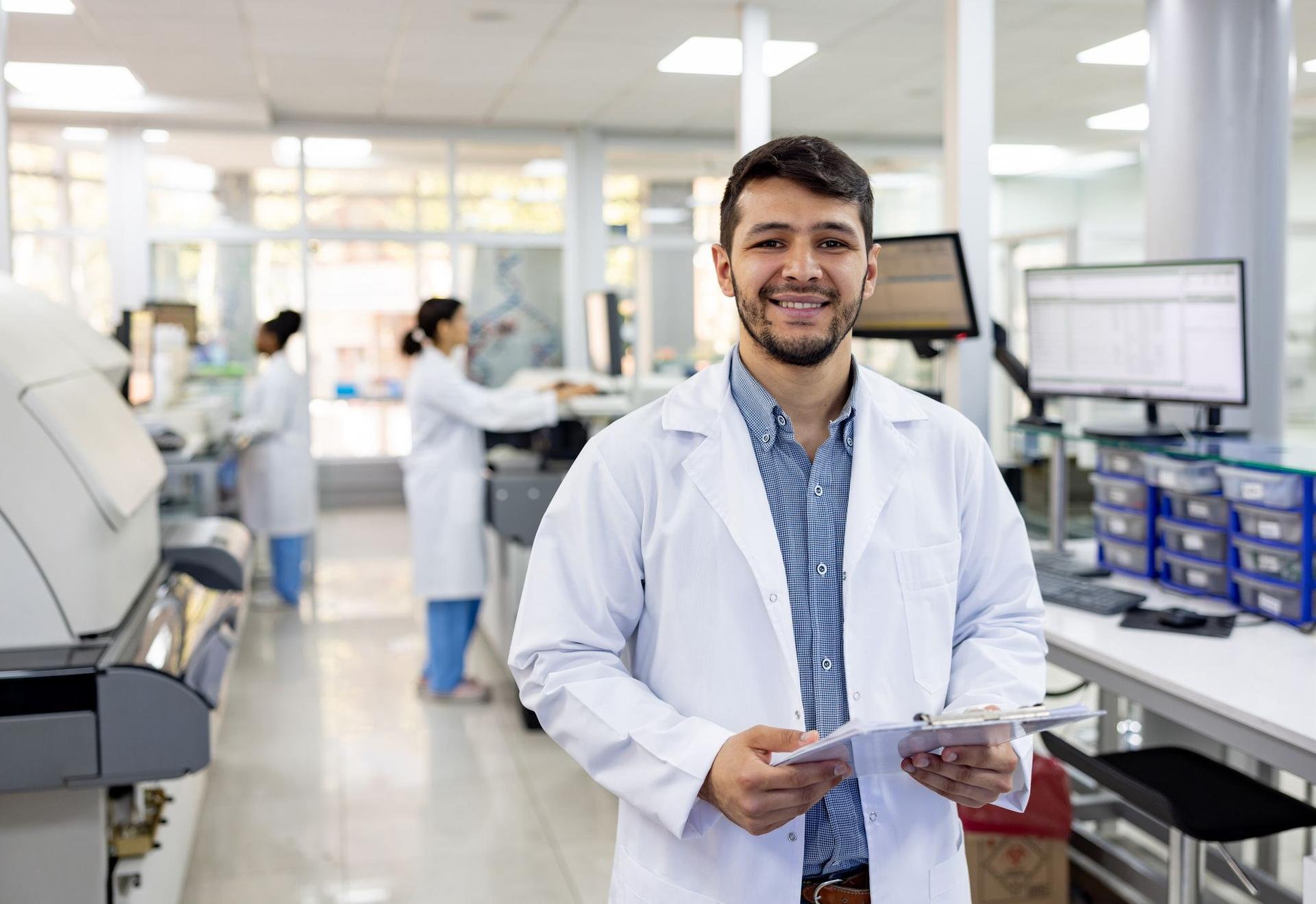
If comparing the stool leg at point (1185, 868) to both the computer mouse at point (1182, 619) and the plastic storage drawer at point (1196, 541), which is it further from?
the plastic storage drawer at point (1196, 541)

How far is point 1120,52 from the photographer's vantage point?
19.7 feet

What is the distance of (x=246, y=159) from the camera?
832 cm

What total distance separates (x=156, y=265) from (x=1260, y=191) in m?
7.01

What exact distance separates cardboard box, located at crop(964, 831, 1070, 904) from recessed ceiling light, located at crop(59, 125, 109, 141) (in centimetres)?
740

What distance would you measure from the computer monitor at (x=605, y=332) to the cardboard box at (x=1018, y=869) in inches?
97.1

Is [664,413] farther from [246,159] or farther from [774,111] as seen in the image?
[246,159]

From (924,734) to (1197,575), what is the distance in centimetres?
182

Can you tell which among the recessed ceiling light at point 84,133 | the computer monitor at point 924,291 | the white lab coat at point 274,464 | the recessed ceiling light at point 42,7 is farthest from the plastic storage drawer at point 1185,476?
the recessed ceiling light at point 84,133

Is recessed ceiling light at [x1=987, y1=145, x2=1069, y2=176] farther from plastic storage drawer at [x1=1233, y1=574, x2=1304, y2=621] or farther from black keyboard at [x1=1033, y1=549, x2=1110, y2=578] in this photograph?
plastic storage drawer at [x1=1233, y1=574, x2=1304, y2=621]

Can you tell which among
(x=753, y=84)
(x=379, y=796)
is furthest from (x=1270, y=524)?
(x=753, y=84)

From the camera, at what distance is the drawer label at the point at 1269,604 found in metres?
2.41

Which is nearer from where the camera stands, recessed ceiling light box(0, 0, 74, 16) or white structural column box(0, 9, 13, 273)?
white structural column box(0, 9, 13, 273)

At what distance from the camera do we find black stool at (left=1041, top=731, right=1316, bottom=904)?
75.9 inches

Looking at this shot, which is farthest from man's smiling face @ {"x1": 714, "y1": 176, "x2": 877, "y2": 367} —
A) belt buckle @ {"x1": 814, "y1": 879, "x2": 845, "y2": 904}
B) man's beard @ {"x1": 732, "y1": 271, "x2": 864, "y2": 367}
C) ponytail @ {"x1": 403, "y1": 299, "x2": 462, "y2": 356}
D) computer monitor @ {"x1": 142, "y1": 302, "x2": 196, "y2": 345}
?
computer monitor @ {"x1": 142, "y1": 302, "x2": 196, "y2": 345}
